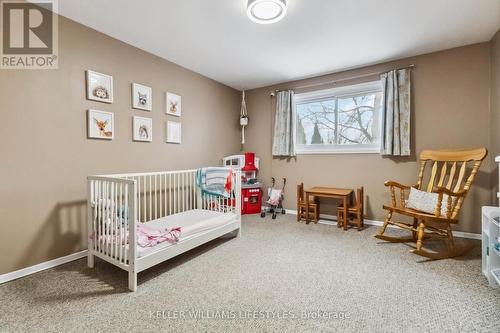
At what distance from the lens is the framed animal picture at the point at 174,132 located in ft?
10.0

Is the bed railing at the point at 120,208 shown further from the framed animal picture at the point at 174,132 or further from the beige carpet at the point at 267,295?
the framed animal picture at the point at 174,132

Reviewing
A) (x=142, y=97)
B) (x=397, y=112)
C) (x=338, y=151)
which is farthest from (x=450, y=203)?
(x=142, y=97)

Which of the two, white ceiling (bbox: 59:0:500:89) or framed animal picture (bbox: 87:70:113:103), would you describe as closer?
white ceiling (bbox: 59:0:500:89)

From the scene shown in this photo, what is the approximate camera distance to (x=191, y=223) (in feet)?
7.52

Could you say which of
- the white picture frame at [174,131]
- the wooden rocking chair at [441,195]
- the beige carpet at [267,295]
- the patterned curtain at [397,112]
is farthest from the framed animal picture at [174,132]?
the patterned curtain at [397,112]

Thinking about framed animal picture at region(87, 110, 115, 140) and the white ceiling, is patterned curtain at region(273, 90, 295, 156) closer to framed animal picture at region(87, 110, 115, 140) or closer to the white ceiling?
the white ceiling

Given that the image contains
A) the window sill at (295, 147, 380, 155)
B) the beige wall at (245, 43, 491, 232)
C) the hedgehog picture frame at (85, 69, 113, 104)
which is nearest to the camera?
the hedgehog picture frame at (85, 69, 113, 104)

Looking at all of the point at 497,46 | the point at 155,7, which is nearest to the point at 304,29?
the point at 155,7

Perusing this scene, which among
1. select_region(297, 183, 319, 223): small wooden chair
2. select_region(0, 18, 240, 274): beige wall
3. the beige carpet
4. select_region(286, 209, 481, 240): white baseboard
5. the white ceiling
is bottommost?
the beige carpet

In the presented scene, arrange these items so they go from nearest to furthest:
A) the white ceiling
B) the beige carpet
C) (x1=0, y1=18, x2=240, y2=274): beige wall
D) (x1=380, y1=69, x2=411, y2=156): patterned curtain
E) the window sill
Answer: the beige carpet, (x1=0, y1=18, x2=240, y2=274): beige wall, the white ceiling, (x1=380, y1=69, x2=411, y2=156): patterned curtain, the window sill

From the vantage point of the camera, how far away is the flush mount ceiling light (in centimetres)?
183

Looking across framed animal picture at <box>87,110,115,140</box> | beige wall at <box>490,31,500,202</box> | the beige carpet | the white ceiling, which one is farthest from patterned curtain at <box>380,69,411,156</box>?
framed animal picture at <box>87,110,115,140</box>

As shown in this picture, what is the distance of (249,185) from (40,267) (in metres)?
2.61

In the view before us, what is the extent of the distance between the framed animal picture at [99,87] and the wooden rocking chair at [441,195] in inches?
124
